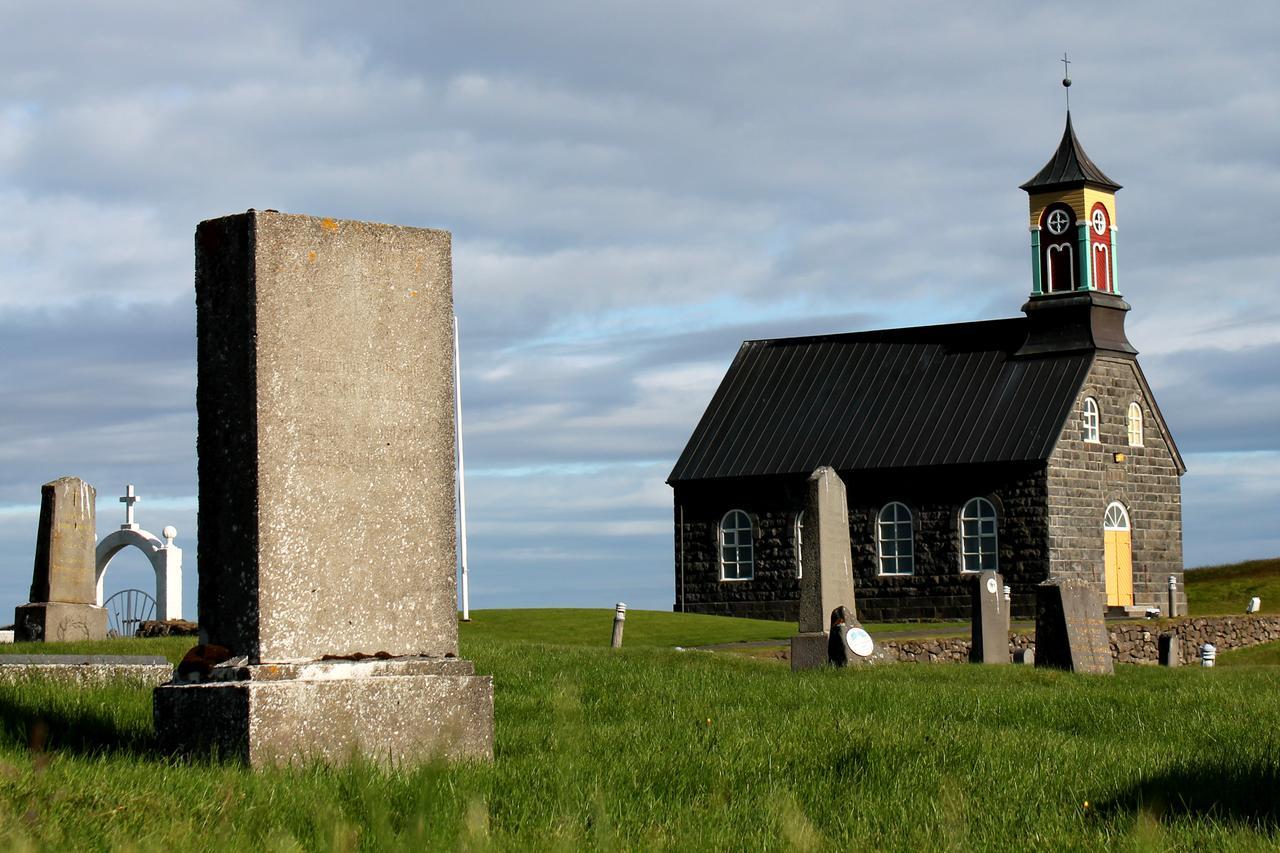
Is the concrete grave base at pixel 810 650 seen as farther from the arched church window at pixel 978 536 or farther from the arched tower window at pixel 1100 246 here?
the arched tower window at pixel 1100 246

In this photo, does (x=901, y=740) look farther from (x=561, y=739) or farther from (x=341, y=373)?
(x=341, y=373)

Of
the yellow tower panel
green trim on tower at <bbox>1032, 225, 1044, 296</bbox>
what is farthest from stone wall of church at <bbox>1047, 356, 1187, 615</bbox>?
the yellow tower panel

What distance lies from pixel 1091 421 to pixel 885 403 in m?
5.02

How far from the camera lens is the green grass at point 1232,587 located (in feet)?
147

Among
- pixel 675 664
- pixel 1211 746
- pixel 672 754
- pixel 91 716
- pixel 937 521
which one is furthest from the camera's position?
pixel 937 521

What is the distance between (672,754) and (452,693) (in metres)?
1.01

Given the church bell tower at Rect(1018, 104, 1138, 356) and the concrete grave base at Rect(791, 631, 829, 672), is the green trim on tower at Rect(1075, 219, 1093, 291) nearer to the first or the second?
the church bell tower at Rect(1018, 104, 1138, 356)

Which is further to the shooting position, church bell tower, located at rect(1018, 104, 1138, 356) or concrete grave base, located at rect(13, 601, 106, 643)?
church bell tower, located at rect(1018, 104, 1138, 356)

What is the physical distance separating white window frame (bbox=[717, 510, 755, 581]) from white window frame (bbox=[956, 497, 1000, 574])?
5400mm

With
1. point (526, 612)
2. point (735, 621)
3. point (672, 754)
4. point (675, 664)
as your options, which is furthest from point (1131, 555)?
point (672, 754)

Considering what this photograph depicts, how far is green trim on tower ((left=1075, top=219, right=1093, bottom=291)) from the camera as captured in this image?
3912 centimetres

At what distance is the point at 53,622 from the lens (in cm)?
2142

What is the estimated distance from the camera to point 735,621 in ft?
113

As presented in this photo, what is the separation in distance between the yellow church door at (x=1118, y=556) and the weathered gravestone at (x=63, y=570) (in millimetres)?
24637
